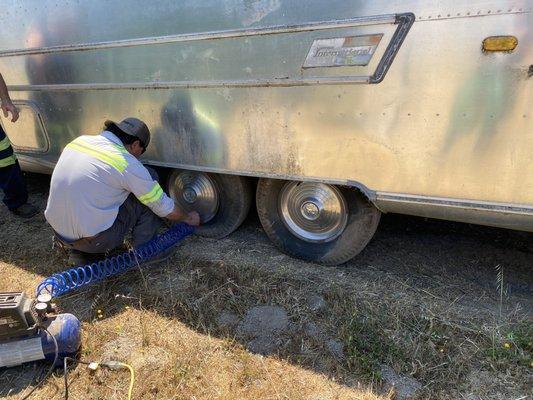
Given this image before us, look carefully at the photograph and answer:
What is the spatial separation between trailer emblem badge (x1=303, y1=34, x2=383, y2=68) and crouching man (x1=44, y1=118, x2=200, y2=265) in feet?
4.44

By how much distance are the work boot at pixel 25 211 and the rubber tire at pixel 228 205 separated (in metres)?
1.67

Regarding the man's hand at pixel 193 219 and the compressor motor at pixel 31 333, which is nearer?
the compressor motor at pixel 31 333

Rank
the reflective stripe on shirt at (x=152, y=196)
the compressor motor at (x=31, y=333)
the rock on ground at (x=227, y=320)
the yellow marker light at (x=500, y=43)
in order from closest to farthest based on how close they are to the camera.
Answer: the yellow marker light at (x=500, y=43) < the compressor motor at (x=31, y=333) < the rock on ground at (x=227, y=320) < the reflective stripe on shirt at (x=152, y=196)

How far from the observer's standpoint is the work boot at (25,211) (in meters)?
4.30

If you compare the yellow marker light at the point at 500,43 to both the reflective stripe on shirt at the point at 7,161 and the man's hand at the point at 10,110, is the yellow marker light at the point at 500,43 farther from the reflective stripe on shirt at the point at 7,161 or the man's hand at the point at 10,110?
the reflective stripe on shirt at the point at 7,161

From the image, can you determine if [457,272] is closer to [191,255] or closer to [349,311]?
[349,311]

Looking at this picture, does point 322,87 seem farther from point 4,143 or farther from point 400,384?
point 4,143

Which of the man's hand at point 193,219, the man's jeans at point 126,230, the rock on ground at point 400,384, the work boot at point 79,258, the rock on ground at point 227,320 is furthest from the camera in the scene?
the man's hand at point 193,219

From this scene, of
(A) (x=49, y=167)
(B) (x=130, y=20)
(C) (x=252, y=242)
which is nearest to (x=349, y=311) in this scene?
(C) (x=252, y=242)

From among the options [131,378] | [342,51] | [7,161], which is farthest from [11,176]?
[342,51]

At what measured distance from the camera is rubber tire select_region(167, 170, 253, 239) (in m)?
3.38

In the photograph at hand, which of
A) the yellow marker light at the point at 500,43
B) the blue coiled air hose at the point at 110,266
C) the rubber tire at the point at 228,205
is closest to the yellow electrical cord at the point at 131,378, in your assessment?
the blue coiled air hose at the point at 110,266

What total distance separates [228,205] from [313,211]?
770 mm

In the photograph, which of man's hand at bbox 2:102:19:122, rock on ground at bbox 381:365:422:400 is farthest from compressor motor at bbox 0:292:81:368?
man's hand at bbox 2:102:19:122
